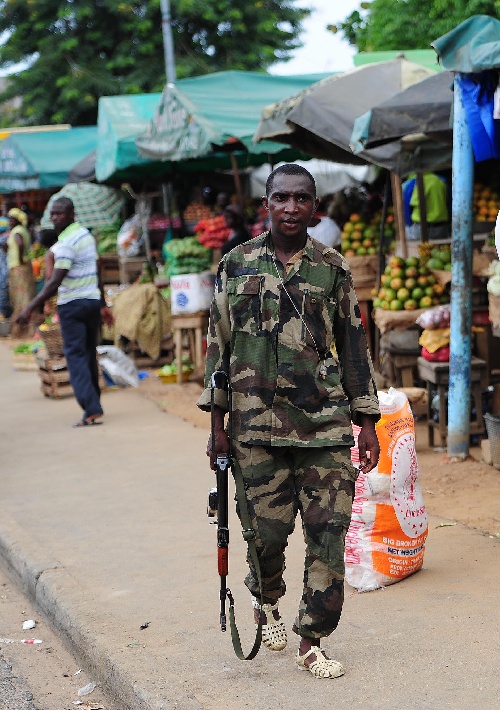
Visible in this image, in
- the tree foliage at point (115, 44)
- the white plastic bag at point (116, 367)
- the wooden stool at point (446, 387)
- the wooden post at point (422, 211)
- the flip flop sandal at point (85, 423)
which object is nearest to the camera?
the wooden stool at point (446, 387)

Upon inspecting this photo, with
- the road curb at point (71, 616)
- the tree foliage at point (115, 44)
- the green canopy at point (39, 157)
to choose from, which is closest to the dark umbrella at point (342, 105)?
the road curb at point (71, 616)

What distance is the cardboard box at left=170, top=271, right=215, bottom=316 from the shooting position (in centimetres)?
1219

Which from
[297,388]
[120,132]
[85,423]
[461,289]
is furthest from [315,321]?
[120,132]

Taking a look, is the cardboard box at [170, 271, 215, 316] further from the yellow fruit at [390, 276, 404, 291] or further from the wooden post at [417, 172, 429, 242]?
the yellow fruit at [390, 276, 404, 291]

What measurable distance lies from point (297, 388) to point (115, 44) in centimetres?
2702

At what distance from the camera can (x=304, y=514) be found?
3867 millimetres

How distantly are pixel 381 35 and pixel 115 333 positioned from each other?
756cm

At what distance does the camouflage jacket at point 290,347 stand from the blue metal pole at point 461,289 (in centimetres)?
374

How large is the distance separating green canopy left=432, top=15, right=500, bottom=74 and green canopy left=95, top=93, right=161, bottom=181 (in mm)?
7068

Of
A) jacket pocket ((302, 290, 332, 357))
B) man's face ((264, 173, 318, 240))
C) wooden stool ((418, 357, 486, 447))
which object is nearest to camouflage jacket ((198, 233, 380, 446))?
jacket pocket ((302, 290, 332, 357))

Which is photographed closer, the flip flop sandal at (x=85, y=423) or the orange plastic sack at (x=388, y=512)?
the orange plastic sack at (x=388, y=512)

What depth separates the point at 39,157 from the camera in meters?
21.5

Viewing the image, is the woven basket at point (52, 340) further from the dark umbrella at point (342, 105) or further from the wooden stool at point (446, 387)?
the wooden stool at point (446, 387)

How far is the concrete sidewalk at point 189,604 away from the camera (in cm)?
384
